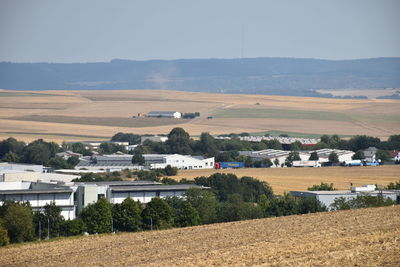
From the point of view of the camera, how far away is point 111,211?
36688 mm

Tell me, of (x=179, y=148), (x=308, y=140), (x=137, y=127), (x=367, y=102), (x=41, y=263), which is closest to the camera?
(x=41, y=263)

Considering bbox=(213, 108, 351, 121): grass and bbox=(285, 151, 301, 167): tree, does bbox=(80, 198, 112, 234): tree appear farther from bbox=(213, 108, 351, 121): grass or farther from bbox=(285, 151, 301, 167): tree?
bbox=(213, 108, 351, 121): grass

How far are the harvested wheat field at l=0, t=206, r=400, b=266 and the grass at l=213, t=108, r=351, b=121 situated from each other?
351 feet

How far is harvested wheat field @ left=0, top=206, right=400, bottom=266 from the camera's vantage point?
1995 cm

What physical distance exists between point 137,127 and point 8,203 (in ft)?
271

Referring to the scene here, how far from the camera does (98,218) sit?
35.6 meters

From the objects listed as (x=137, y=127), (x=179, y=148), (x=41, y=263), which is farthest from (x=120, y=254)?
(x=137, y=127)

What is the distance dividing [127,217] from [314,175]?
31.9 metres

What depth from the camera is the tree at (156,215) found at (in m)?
35.3

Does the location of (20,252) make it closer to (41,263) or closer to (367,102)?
(41,263)

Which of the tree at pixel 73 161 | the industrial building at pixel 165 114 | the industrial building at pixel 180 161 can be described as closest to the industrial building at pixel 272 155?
the industrial building at pixel 180 161

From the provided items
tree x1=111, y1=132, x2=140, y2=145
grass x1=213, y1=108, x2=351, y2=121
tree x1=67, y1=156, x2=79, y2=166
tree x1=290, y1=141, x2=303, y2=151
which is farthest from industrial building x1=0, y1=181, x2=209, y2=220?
grass x1=213, y1=108, x2=351, y2=121

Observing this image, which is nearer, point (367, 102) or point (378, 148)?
point (378, 148)

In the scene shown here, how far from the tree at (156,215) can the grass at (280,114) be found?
98009 mm
